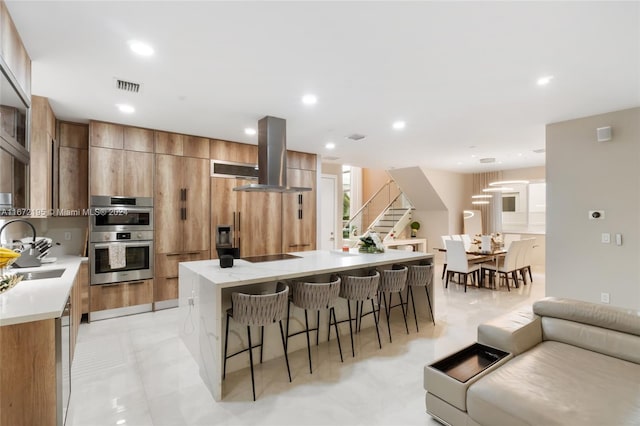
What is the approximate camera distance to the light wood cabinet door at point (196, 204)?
466 cm

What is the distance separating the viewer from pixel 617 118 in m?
3.75

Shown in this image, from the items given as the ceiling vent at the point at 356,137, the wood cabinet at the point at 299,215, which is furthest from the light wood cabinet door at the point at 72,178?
the ceiling vent at the point at 356,137

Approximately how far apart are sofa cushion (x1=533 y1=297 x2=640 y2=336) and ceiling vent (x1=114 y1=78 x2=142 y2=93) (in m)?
4.02

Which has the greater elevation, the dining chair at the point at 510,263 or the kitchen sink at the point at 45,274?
the kitchen sink at the point at 45,274

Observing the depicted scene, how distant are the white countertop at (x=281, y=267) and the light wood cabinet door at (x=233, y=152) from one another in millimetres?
2297

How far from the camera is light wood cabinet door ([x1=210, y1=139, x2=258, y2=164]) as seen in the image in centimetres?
497

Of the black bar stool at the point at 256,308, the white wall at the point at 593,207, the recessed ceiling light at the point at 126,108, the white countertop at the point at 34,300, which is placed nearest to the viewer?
the white countertop at the point at 34,300

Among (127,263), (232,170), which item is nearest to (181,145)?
(232,170)

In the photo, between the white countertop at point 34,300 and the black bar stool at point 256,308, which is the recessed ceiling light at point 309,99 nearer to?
the black bar stool at point 256,308

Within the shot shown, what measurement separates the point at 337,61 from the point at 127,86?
2.02 meters

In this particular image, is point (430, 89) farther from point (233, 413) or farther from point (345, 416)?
point (233, 413)

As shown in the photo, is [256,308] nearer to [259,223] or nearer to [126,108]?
[126,108]

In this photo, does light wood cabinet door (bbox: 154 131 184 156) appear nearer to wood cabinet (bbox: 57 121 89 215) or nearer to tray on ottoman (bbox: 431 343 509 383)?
wood cabinet (bbox: 57 121 89 215)

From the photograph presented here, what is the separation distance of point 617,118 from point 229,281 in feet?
15.6
